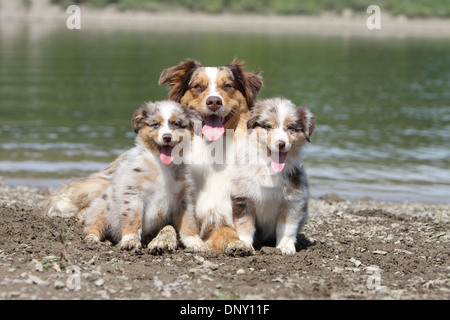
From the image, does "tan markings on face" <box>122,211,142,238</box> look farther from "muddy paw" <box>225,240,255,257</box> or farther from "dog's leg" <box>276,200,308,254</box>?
"dog's leg" <box>276,200,308,254</box>

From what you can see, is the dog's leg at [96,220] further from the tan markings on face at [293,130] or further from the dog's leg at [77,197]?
the tan markings on face at [293,130]

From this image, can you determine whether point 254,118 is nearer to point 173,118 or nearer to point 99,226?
point 173,118

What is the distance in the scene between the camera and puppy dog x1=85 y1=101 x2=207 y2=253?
751 cm

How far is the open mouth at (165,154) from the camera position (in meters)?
7.52

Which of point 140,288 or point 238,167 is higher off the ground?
point 238,167

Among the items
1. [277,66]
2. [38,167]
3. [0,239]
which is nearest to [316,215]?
[0,239]

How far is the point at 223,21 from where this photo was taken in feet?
357

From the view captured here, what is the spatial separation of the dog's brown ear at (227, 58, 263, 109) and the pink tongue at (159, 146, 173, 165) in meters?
1.07

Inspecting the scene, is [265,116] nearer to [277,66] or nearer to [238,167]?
[238,167]

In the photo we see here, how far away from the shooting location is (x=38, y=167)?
16.5m

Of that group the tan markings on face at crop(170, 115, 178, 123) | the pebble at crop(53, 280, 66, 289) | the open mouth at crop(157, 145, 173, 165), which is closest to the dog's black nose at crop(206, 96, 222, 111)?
the tan markings on face at crop(170, 115, 178, 123)

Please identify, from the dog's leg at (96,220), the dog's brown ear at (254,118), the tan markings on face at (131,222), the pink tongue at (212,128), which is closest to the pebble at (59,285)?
the tan markings on face at (131,222)
